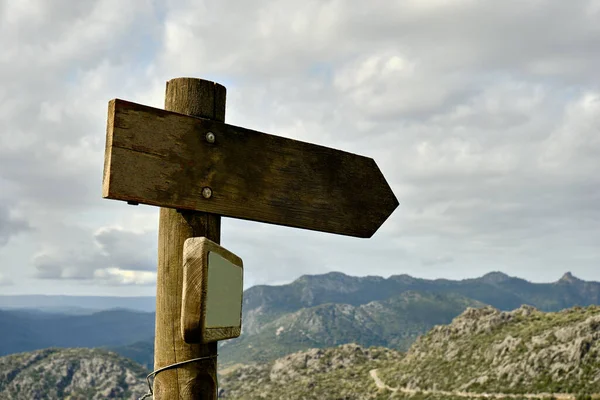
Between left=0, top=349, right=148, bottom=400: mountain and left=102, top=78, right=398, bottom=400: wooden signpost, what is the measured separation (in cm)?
16351

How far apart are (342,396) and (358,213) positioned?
9308cm

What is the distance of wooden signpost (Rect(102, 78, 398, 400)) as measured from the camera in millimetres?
3674

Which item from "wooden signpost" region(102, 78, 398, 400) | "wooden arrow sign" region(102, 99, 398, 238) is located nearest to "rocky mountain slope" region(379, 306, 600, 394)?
"wooden arrow sign" region(102, 99, 398, 238)

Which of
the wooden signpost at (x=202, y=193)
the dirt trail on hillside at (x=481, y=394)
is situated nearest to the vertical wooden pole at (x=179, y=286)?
the wooden signpost at (x=202, y=193)

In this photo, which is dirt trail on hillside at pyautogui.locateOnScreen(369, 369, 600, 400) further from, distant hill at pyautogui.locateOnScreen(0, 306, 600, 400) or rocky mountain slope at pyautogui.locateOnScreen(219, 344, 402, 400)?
rocky mountain slope at pyautogui.locateOnScreen(219, 344, 402, 400)

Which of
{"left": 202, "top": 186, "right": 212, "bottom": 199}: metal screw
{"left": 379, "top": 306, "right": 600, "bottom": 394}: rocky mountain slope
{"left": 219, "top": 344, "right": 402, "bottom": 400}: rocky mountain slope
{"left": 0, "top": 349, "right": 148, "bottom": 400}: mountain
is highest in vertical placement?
{"left": 202, "top": 186, "right": 212, "bottom": 199}: metal screw

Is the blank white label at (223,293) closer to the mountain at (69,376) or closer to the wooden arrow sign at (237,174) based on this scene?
the wooden arrow sign at (237,174)

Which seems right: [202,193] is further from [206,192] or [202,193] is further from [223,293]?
[223,293]

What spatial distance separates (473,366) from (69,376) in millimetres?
130627

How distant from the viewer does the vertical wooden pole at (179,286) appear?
160 inches

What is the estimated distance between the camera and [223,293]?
12.2 feet

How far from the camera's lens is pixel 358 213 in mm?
4727

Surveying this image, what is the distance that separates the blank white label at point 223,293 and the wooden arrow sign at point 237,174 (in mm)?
516

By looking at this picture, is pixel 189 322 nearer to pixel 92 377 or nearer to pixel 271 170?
pixel 271 170
